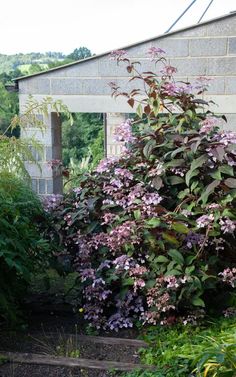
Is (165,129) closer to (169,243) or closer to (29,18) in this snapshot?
(169,243)

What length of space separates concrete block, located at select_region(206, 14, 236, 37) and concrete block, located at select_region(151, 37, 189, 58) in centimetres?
23

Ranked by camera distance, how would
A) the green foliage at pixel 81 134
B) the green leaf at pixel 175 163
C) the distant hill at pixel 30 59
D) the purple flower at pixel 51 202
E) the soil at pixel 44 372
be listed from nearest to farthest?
the soil at pixel 44 372
the green leaf at pixel 175 163
the purple flower at pixel 51 202
the distant hill at pixel 30 59
the green foliage at pixel 81 134

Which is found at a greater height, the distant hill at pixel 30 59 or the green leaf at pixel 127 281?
the distant hill at pixel 30 59

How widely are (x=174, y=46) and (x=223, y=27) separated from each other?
1.45 feet

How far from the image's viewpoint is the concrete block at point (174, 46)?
451 centimetres

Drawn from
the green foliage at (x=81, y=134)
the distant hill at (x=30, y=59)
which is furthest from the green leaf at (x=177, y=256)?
the green foliage at (x=81, y=134)

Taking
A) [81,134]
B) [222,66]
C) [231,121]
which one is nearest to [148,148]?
[231,121]

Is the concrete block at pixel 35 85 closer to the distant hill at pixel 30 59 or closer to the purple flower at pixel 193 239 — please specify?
the distant hill at pixel 30 59

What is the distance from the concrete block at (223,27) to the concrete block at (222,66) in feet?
0.69

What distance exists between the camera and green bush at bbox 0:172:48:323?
9.62 ft

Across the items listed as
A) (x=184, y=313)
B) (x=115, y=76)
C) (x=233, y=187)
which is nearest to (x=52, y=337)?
(x=184, y=313)

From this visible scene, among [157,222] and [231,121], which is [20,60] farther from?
[157,222]

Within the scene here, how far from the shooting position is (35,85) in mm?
4809

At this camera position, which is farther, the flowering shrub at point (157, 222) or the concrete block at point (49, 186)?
the concrete block at point (49, 186)
